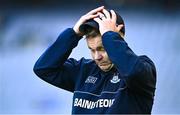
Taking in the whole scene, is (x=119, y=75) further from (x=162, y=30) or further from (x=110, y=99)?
(x=162, y=30)

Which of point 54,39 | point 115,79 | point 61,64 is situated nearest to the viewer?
point 115,79

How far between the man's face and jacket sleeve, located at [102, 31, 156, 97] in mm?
47

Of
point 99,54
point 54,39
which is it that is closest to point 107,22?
point 99,54

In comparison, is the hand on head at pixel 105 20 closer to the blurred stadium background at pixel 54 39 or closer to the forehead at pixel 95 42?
the forehead at pixel 95 42

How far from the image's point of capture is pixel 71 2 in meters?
4.61

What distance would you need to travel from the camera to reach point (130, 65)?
7.06ft

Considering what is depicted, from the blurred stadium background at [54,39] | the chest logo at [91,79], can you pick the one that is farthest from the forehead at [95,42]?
the blurred stadium background at [54,39]

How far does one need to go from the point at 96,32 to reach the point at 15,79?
238cm

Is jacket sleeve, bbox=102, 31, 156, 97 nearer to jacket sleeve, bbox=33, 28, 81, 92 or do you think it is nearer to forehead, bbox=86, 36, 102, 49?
forehead, bbox=86, 36, 102, 49

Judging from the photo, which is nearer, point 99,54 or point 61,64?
point 99,54

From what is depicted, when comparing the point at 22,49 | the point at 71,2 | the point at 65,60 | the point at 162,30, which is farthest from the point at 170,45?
the point at 65,60

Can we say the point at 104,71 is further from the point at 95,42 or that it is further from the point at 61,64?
the point at 61,64

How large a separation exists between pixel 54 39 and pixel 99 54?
7.33 ft

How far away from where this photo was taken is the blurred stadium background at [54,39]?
14.3ft
